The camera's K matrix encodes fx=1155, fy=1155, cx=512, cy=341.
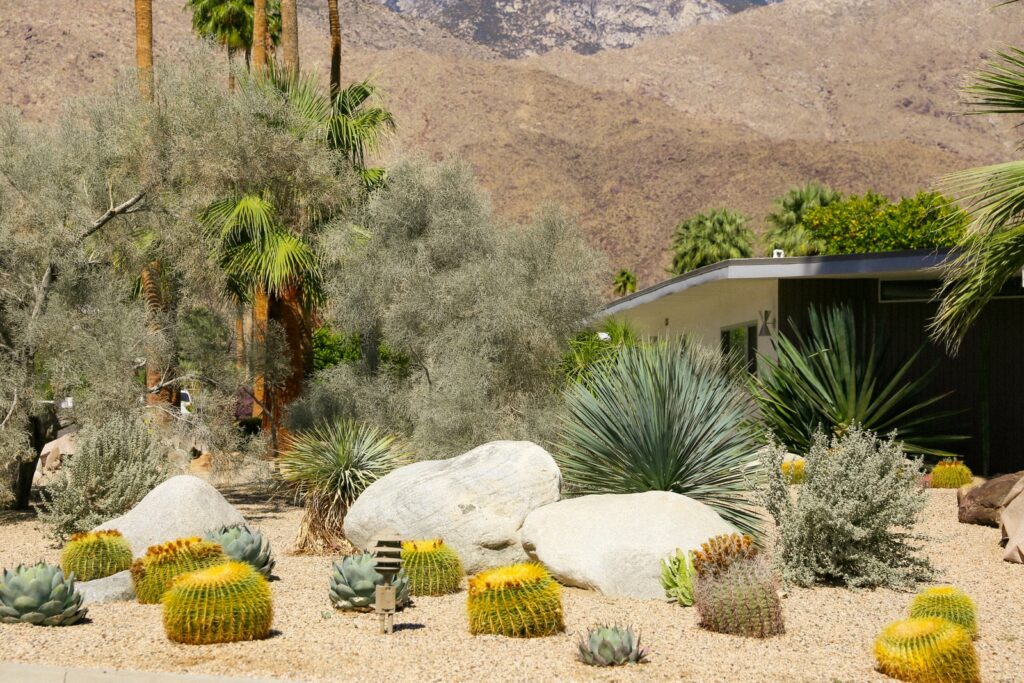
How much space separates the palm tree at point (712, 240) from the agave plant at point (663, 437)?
113ft

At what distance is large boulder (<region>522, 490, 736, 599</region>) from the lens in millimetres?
8562

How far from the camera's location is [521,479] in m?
9.90

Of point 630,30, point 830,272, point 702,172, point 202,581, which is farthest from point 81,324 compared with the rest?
point 630,30

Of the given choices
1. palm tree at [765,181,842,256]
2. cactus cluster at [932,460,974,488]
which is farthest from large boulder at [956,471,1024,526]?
palm tree at [765,181,842,256]

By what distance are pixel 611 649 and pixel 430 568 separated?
2.74 meters

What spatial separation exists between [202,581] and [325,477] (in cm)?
433

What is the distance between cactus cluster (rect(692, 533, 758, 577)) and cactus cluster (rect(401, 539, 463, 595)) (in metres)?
2.10

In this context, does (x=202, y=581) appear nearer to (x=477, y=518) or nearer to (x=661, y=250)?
(x=477, y=518)

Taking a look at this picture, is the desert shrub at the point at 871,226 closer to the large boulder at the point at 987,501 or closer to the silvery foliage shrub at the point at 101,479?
the large boulder at the point at 987,501

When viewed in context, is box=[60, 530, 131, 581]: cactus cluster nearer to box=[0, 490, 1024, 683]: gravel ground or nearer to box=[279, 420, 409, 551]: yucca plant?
box=[0, 490, 1024, 683]: gravel ground

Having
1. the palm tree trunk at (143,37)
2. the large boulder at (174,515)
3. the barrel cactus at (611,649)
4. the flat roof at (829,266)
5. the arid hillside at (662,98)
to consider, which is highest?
the arid hillside at (662,98)

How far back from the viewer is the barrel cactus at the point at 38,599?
7621 millimetres

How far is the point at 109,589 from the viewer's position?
28.9 feet

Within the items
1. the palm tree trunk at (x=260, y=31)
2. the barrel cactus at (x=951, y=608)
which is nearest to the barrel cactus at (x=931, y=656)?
the barrel cactus at (x=951, y=608)
